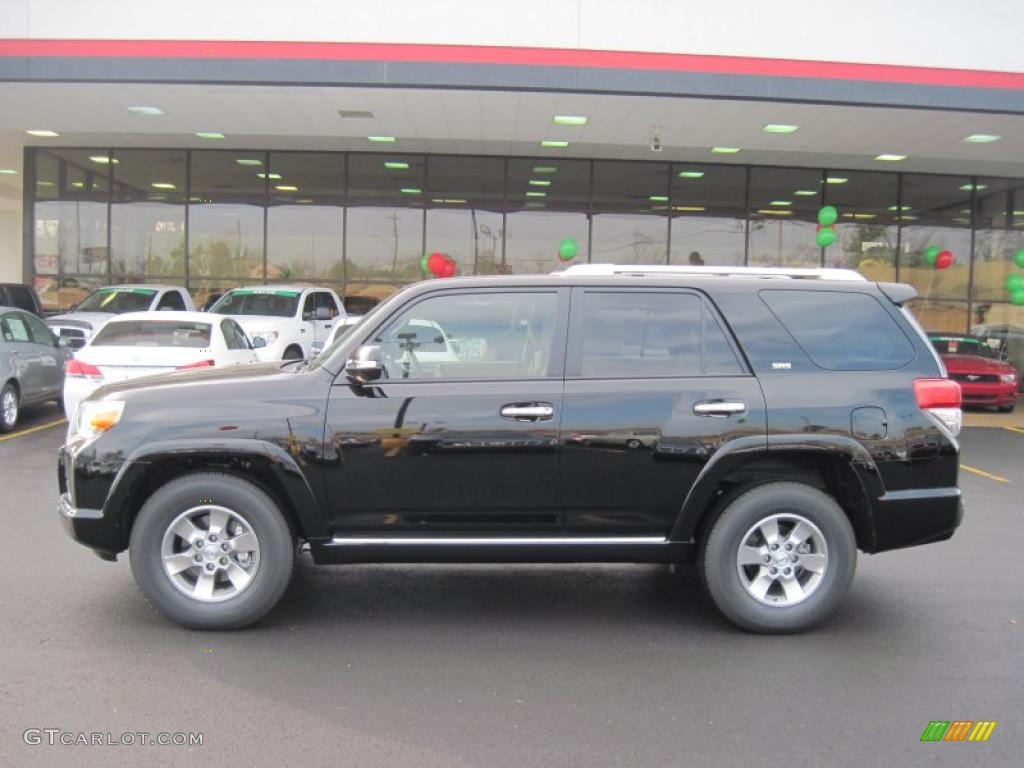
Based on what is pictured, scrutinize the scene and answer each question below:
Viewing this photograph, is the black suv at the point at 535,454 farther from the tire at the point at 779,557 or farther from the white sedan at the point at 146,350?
the white sedan at the point at 146,350

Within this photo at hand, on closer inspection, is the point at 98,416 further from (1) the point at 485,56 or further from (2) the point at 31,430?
(1) the point at 485,56

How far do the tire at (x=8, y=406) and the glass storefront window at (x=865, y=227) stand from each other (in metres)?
17.4

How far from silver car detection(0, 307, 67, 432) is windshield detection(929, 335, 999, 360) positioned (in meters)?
15.2

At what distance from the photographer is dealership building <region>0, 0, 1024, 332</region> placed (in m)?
13.3

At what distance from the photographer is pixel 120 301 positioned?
16.3 m

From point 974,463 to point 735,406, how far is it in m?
7.46

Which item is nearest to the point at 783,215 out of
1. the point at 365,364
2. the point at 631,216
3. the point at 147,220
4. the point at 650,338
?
the point at 631,216

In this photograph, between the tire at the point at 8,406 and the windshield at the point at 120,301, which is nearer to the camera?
the tire at the point at 8,406

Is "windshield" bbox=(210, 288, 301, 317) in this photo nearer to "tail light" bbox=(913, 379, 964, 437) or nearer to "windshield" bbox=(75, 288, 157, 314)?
"windshield" bbox=(75, 288, 157, 314)

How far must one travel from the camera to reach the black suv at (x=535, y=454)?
455 centimetres

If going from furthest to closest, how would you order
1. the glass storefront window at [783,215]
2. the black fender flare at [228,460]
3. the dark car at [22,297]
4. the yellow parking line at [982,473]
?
the glass storefront window at [783,215] < the dark car at [22,297] < the yellow parking line at [982,473] < the black fender flare at [228,460]

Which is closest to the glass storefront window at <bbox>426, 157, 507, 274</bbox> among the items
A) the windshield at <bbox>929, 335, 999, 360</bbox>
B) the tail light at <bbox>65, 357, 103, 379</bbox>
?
the windshield at <bbox>929, 335, 999, 360</bbox>

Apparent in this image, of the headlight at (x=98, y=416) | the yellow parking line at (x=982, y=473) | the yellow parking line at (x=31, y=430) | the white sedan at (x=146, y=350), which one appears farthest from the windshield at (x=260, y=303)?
the yellow parking line at (x=982, y=473)

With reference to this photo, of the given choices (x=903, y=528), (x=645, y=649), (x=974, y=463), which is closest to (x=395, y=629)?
(x=645, y=649)
